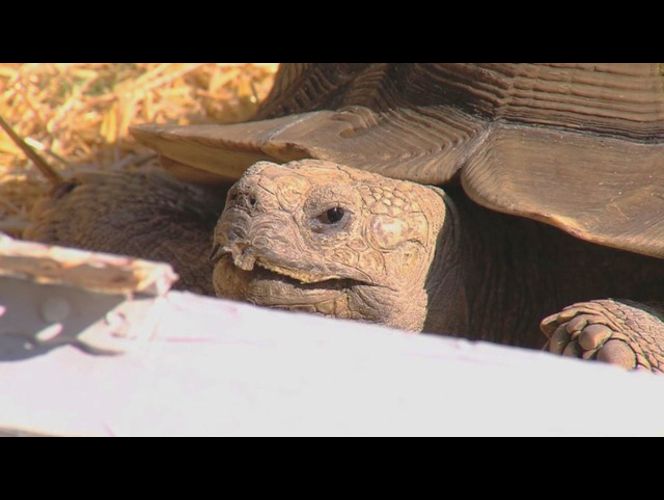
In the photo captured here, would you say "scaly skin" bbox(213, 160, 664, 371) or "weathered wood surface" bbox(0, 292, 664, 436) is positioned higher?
"weathered wood surface" bbox(0, 292, 664, 436)

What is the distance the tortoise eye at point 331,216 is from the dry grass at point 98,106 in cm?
166

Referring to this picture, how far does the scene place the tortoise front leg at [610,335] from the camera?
2166mm

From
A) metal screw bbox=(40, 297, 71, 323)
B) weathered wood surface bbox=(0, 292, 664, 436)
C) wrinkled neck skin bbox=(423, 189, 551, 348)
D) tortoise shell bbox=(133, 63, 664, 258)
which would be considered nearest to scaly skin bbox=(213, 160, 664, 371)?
wrinkled neck skin bbox=(423, 189, 551, 348)

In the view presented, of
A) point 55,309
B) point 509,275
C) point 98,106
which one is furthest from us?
point 98,106

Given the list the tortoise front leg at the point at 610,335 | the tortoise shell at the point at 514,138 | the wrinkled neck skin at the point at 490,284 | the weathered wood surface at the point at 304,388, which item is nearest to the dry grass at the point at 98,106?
the tortoise shell at the point at 514,138

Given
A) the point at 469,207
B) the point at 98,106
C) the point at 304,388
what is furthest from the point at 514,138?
the point at 98,106

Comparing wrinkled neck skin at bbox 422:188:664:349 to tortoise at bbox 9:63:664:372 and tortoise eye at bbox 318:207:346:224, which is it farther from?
tortoise eye at bbox 318:207:346:224

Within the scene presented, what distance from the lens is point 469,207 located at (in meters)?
2.73

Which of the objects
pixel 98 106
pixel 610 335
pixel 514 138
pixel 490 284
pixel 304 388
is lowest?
pixel 98 106

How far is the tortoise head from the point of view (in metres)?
2.27

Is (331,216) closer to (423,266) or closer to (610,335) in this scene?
(423,266)

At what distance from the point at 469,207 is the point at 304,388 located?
1367mm

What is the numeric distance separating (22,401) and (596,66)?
5.60ft

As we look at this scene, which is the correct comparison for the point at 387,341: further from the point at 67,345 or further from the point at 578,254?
the point at 578,254
